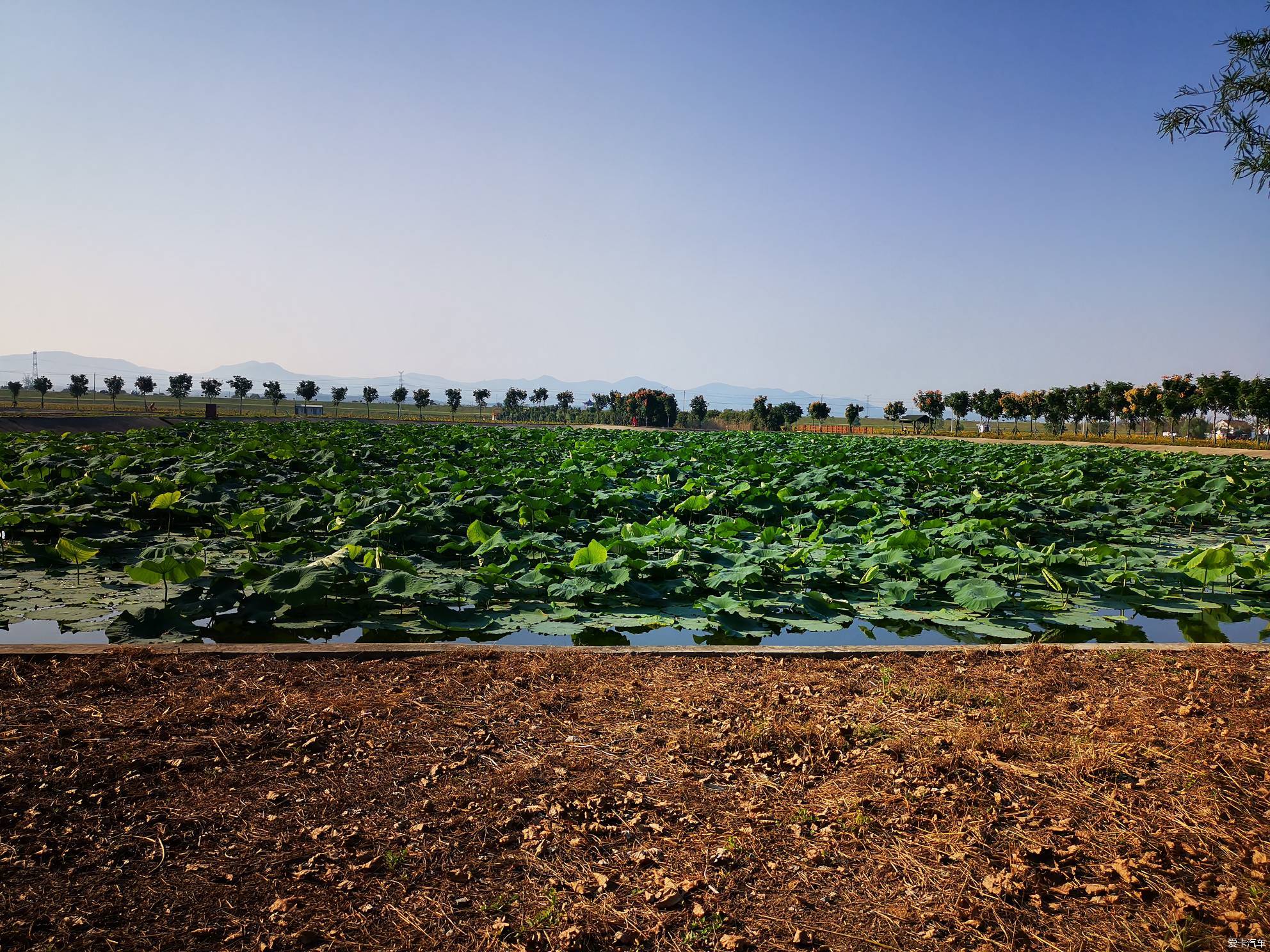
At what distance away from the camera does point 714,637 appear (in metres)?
6.08

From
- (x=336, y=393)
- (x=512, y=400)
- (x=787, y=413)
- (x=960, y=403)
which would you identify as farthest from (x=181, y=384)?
(x=960, y=403)

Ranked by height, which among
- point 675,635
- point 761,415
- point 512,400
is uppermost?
point 512,400

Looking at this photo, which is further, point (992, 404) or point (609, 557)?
point (992, 404)

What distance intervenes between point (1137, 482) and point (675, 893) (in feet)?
55.8

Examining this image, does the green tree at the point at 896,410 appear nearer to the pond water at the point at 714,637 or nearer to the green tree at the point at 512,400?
the green tree at the point at 512,400

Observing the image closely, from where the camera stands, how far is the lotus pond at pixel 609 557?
20.0 ft

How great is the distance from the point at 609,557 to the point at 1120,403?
57882mm

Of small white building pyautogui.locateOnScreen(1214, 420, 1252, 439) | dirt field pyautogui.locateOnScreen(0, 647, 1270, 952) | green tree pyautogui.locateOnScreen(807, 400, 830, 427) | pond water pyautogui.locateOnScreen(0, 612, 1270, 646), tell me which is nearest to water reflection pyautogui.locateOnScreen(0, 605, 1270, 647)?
pond water pyautogui.locateOnScreen(0, 612, 1270, 646)

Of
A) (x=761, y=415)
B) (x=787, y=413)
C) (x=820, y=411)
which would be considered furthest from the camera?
(x=820, y=411)

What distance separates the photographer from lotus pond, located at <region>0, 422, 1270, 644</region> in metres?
6.09

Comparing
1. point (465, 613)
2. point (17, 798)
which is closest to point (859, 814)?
point (17, 798)

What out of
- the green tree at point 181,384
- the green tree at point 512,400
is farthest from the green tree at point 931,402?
the green tree at point 181,384

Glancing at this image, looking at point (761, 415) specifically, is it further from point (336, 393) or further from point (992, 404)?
point (336, 393)

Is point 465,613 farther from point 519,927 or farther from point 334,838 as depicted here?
point 519,927
